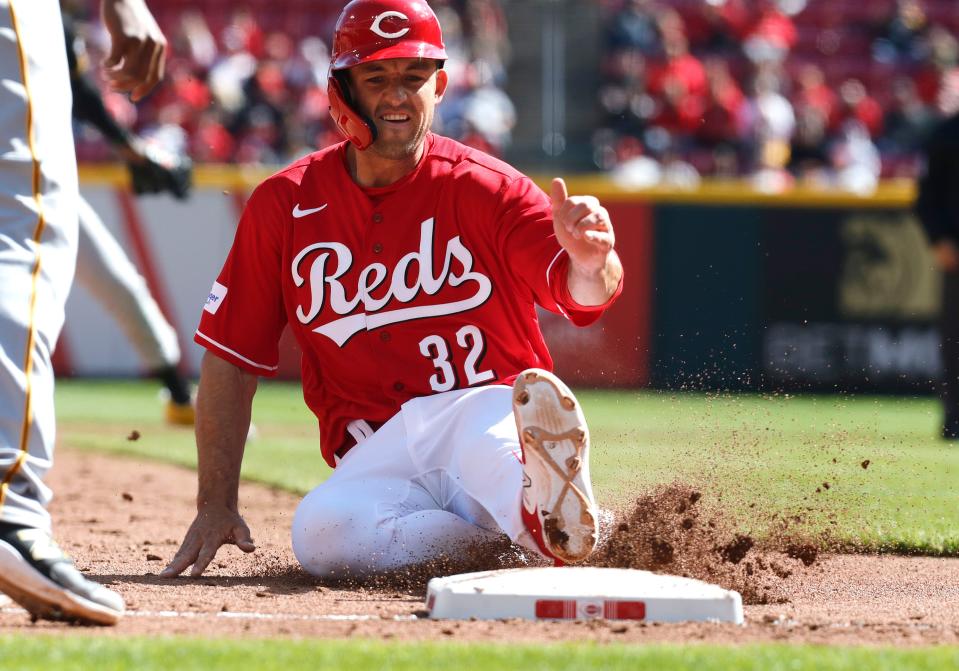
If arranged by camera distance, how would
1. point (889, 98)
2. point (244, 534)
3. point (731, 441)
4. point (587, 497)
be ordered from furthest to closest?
point (889, 98)
point (731, 441)
point (244, 534)
point (587, 497)

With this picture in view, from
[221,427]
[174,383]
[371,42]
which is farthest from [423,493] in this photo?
[174,383]

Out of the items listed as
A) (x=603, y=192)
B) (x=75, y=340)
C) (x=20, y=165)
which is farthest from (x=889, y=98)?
(x=20, y=165)

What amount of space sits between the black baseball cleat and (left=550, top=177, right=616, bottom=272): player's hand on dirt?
139cm

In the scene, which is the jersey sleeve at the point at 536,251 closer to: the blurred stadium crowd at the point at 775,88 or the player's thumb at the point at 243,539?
the player's thumb at the point at 243,539

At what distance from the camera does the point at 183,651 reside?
2.87 meters

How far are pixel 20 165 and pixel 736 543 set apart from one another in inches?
89.8

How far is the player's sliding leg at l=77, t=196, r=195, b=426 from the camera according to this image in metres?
8.12

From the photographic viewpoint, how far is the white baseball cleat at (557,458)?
3.62 metres

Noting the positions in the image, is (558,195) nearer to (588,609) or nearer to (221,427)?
(588,609)

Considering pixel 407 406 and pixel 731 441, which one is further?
pixel 731 441

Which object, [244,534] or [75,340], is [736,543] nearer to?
[244,534]

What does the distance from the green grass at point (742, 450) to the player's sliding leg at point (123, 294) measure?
1.82 feet

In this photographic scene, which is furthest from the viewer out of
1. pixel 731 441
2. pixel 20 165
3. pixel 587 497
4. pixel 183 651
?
pixel 731 441

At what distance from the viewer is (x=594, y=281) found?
3805 mm
